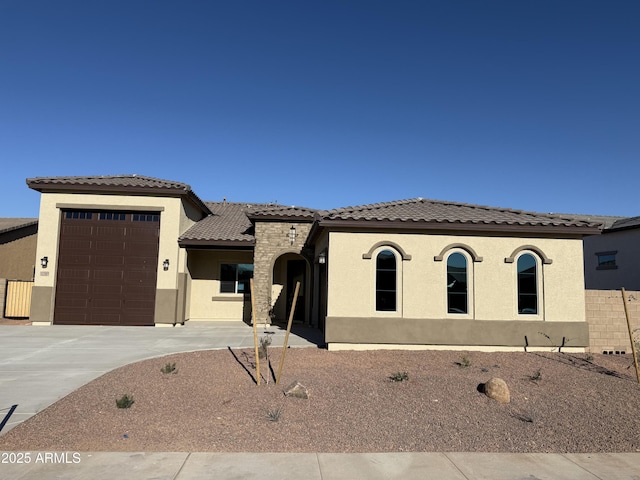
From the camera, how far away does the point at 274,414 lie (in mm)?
6449

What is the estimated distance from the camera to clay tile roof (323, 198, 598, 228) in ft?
40.1

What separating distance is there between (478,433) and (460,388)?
83.6 inches

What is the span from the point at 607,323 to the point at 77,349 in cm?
1557

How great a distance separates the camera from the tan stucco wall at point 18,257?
72.6 feet

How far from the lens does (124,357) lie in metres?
11.0

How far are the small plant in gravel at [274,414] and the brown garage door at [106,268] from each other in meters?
13.0

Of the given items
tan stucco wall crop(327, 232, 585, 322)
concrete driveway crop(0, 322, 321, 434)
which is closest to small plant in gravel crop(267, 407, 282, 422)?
concrete driveway crop(0, 322, 321, 434)

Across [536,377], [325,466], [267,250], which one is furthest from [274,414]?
[267,250]

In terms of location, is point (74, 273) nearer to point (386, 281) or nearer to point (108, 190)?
point (108, 190)

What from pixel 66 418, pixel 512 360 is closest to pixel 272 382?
pixel 66 418

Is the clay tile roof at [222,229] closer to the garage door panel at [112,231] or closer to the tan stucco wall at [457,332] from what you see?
the garage door panel at [112,231]

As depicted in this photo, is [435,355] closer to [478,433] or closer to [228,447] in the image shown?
[478,433]

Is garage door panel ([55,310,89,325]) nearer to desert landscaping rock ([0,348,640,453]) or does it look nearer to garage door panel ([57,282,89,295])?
garage door panel ([57,282,89,295])

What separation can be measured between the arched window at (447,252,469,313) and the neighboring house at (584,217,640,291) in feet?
46.6
